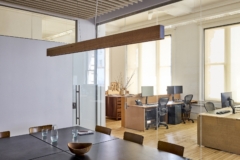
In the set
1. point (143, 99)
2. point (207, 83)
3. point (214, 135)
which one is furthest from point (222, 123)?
point (143, 99)

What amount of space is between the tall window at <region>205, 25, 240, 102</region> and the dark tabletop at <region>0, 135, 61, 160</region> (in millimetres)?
3826

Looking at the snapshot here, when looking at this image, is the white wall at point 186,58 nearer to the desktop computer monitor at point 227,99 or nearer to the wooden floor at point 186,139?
the desktop computer monitor at point 227,99

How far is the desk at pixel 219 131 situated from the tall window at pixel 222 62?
16.2 inches

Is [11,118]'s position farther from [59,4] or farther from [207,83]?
[207,83]

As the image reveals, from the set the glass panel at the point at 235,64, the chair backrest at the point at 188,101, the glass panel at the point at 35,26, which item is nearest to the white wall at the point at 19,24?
the glass panel at the point at 35,26

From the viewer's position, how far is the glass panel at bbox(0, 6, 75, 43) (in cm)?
402

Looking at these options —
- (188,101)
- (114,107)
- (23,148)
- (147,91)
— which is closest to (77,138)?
(23,148)

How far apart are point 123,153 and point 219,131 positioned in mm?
3185

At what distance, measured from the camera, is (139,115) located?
645 cm

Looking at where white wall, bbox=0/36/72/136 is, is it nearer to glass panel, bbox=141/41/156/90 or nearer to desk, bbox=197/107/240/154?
glass panel, bbox=141/41/156/90

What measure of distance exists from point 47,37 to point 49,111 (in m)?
1.55

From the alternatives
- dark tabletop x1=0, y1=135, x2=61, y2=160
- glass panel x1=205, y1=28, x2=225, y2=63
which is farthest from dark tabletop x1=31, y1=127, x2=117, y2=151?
glass panel x1=205, y1=28, x2=225, y2=63

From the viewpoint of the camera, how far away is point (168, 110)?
19.6ft

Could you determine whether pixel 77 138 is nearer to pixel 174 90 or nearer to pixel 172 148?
pixel 172 148
